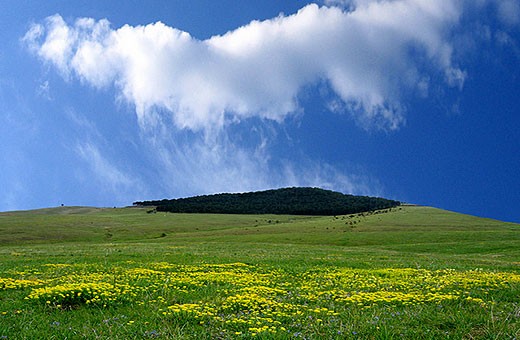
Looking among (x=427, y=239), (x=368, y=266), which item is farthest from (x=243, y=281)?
(x=427, y=239)

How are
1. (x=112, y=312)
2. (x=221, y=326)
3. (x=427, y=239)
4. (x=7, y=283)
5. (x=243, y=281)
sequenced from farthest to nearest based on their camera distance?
(x=427, y=239) < (x=243, y=281) < (x=7, y=283) < (x=112, y=312) < (x=221, y=326)

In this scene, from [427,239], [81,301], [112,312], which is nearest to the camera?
[112,312]

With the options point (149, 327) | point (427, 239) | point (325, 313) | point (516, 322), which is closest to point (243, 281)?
point (325, 313)

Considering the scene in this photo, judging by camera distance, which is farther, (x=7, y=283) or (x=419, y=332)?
(x=7, y=283)

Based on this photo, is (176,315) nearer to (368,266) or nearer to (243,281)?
(243,281)

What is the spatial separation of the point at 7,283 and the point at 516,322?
15.8 m

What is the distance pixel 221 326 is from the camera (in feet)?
30.2

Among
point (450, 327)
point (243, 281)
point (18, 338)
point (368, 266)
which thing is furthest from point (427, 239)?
point (18, 338)

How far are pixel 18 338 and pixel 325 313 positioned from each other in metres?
6.88

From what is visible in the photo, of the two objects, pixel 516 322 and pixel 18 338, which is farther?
pixel 516 322

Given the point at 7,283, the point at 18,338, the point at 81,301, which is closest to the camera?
the point at 18,338

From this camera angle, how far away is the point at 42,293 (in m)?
11.9

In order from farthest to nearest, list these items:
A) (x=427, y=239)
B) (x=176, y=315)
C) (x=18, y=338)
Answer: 1. (x=427, y=239)
2. (x=176, y=315)
3. (x=18, y=338)

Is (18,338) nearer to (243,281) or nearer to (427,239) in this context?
(243,281)
